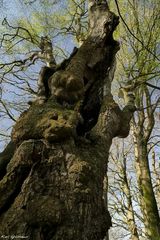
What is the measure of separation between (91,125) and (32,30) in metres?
6.89

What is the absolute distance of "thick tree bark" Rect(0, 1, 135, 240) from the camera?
2.09 metres

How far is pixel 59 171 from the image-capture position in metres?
2.47

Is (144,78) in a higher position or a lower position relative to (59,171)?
higher

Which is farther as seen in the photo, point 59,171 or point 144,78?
point 144,78

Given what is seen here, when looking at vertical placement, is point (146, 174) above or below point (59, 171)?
above

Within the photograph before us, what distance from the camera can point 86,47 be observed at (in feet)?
13.4

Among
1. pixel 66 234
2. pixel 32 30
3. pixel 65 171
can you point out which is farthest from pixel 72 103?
→ pixel 32 30

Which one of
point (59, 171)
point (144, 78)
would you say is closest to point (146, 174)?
point (144, 78)

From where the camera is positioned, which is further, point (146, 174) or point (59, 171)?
point (146, 174)

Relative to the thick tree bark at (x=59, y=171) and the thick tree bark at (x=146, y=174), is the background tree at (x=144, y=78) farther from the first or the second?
the thick tree bark at (x=59, y=171)

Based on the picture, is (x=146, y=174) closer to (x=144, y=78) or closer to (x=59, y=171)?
(x=144, y=78)

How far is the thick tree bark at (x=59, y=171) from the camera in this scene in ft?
6.84

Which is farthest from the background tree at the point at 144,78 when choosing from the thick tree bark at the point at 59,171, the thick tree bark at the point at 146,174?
the thick tree bark at the point at 59,171

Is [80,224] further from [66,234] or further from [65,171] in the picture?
[65,171]
